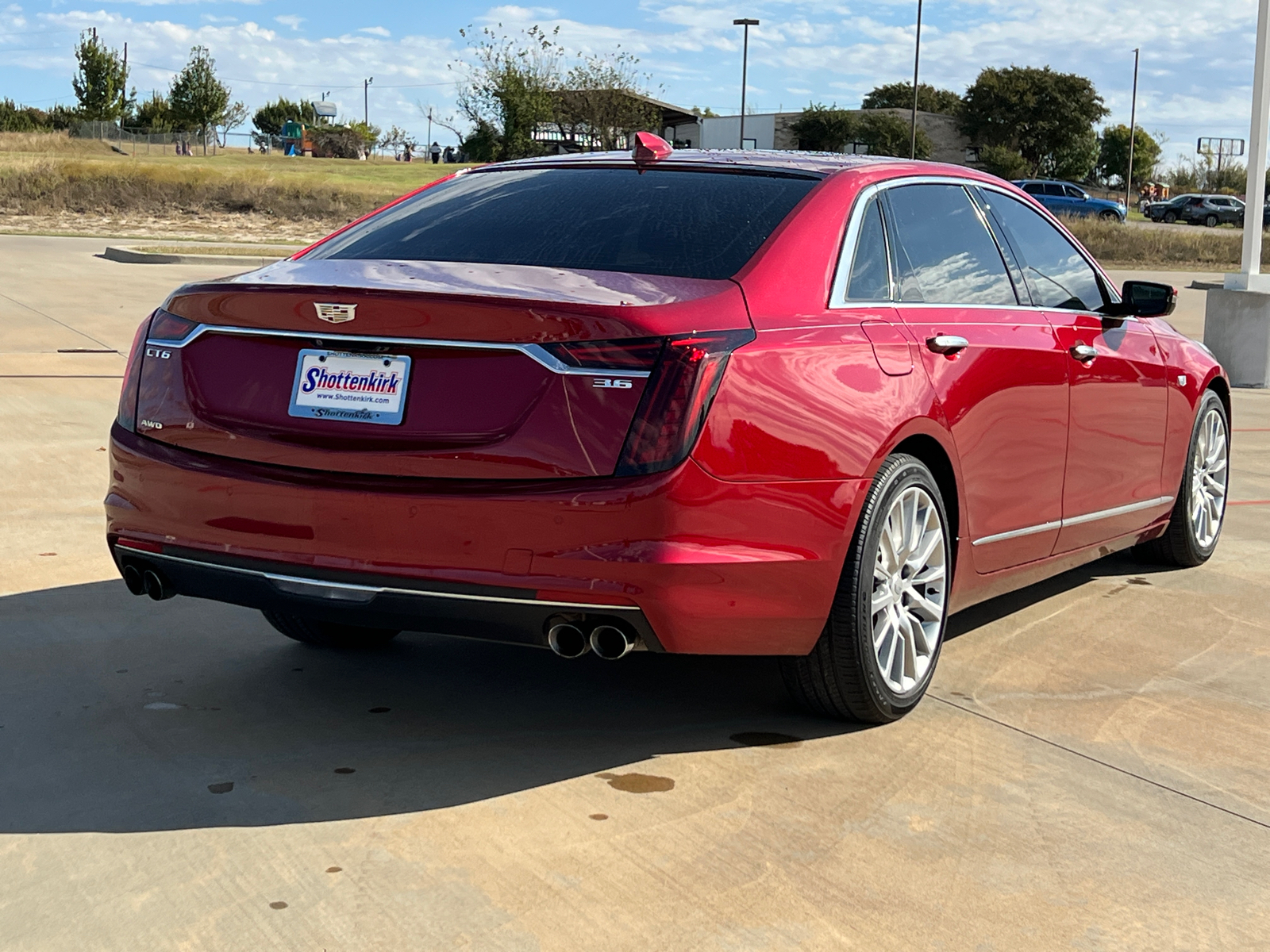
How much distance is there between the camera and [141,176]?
143ft

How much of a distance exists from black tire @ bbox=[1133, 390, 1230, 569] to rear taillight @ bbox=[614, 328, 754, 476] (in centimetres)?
337

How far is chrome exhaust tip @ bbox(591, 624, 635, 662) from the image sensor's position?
353cm

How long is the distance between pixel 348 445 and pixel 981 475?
1943 mm

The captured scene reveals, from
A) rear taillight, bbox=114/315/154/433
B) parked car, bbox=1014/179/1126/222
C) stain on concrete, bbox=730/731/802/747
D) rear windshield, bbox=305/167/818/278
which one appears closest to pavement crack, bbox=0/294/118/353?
rear windshield, bbox=305/167/818/278

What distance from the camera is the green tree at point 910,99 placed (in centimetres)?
10194

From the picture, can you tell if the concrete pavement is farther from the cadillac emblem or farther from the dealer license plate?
the cadillac emblem

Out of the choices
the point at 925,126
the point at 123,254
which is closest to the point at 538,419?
the point at 123,254

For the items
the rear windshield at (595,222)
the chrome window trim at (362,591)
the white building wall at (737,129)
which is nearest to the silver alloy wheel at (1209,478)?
the rear windshield at (595,222)

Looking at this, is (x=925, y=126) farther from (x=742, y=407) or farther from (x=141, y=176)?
(x=742, y=407)

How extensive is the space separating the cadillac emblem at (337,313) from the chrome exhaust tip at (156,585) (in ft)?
2.80

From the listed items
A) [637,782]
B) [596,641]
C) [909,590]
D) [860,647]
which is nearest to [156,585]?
[596,641]

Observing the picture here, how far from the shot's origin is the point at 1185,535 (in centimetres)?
622

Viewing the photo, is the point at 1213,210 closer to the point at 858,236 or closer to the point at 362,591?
the point at 858,236

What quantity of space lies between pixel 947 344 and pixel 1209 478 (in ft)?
8.71
